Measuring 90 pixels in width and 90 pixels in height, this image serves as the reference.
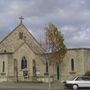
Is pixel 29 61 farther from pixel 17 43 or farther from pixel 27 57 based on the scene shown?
pixel 17 43

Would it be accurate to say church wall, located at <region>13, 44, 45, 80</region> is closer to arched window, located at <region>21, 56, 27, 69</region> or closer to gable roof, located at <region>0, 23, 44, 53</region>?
arched window, located at <region>21, 56, 27, 69</region>

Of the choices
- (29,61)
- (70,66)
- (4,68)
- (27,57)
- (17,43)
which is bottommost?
(70,66)

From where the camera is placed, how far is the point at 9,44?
279 feet

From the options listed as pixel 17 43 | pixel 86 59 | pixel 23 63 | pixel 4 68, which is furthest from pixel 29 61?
pixel 86 59

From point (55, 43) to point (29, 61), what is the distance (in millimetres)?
10681

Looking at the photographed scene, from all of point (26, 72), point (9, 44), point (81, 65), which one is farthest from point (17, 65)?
point (81, 65)

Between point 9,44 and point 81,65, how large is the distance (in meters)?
20.2

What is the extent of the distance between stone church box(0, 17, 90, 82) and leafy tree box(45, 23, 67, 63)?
1.43m

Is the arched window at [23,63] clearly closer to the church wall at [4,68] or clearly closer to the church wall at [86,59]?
the church wall at [4,68]

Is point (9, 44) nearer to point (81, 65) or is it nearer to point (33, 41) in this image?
point (33, 41)

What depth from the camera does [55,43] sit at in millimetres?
70062

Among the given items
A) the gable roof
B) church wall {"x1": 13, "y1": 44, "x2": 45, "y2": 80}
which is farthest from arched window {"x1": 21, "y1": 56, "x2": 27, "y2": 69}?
the gable roof

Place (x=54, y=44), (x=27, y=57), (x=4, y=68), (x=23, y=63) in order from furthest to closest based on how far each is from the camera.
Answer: (x=23, y=63)
(x=27, y=57)
(x=4, y=68)
(x=54, y=44)

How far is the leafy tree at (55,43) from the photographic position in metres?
69.4
